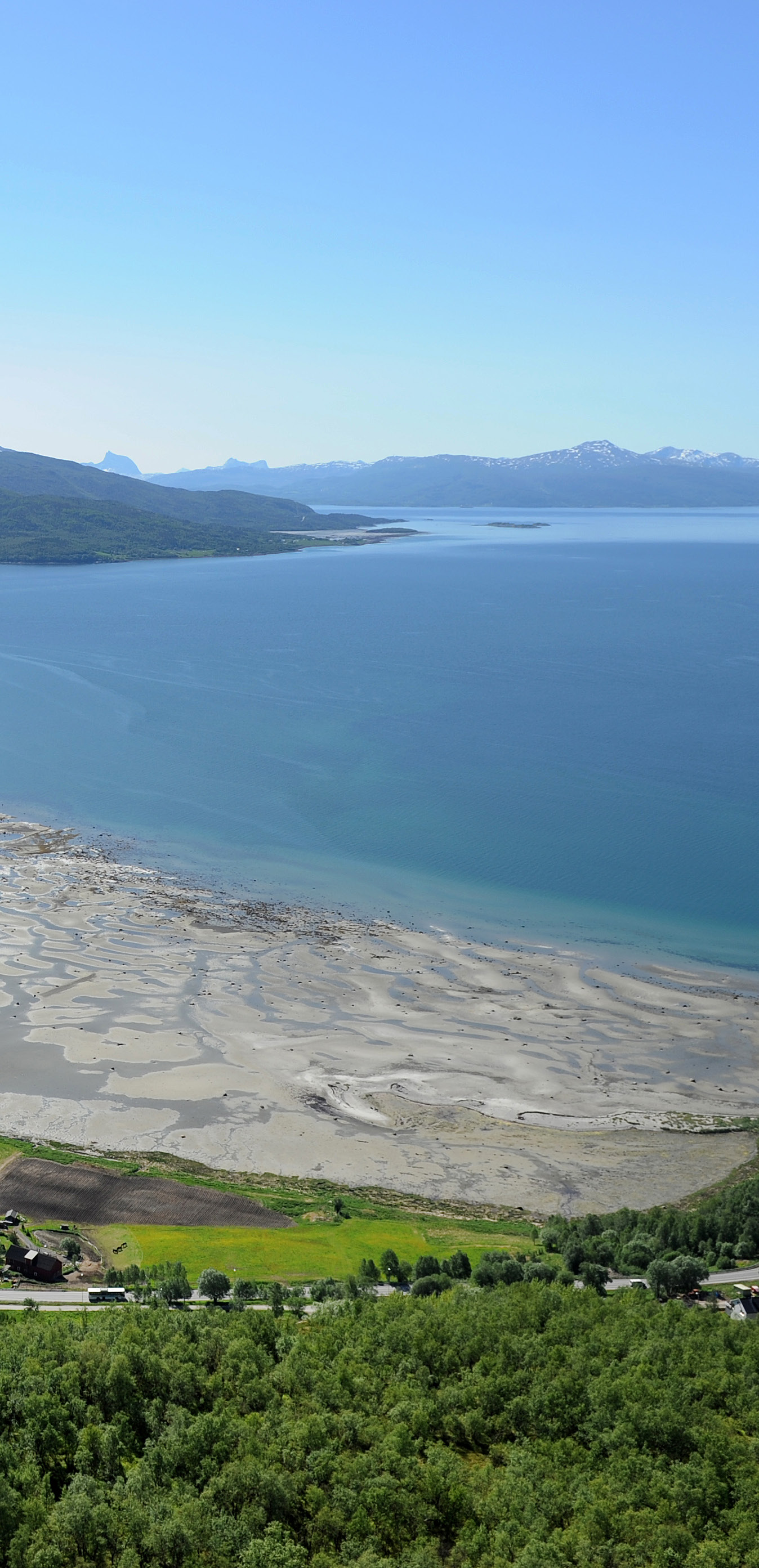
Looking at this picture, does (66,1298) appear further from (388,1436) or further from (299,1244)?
(388,1436)

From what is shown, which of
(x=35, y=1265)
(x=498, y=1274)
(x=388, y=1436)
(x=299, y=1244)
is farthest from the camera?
(x=299, y=1244)

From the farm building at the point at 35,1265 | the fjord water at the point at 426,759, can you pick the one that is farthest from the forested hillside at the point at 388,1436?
the fjord water at the point at 426,759

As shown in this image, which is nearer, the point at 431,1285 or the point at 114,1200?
the point at 431,1285

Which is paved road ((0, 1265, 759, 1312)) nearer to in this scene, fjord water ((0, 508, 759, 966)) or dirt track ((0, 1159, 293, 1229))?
dirt track ((0, 1159, 293, 1229))

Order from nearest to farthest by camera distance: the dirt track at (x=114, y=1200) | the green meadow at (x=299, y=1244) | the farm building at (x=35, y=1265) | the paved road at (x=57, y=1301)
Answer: the paved road at (x=57, y=1301)
the farm building at (x=35, y=1265)
the green meadow at (x=299, y=1244)
the dirt track at (x=114, y=1200)

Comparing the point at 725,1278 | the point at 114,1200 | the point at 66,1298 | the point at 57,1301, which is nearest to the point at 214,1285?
the point at 66,1298

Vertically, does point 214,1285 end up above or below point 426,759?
below

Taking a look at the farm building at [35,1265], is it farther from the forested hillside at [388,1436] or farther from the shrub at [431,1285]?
the shrub at [431,1285]
